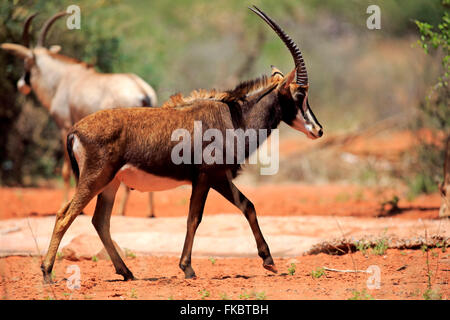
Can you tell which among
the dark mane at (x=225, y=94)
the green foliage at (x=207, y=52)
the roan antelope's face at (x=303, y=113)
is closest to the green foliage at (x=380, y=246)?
the roan antelope's face at (x=303, y=113)

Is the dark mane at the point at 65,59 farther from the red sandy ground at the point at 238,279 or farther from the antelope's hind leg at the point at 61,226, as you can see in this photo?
the antelope's hind leg at the point at 61,226

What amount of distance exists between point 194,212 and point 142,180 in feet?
2.05

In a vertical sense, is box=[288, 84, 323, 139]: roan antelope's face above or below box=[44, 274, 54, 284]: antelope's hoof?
above

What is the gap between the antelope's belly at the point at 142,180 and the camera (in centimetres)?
634

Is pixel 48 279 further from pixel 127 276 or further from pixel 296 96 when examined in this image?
pixel 296 96

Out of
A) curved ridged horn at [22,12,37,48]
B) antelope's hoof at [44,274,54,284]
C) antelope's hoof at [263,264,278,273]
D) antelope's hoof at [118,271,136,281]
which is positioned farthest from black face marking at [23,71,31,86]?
antelope's hoof at [263,264,278,273]

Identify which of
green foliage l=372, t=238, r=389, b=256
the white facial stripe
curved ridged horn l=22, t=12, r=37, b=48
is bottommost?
green foliage l=372, t=238, r=389, b=256

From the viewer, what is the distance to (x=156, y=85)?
52.8 feet

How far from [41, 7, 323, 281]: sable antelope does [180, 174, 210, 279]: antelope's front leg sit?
0.01m

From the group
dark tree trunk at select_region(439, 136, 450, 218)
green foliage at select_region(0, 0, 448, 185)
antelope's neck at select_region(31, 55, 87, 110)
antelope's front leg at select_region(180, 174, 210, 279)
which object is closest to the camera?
antelope's front leg at select_region(180, 174, 210, 279)

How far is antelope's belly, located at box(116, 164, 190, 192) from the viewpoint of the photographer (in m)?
6.34

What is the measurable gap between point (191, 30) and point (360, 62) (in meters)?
9.34

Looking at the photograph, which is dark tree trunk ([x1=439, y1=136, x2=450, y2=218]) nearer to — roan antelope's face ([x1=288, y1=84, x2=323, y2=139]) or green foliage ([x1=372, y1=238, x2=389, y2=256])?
green foliage ([x1=372, y1=238, x2=389, y2=256])

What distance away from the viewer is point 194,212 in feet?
→ 21.5
